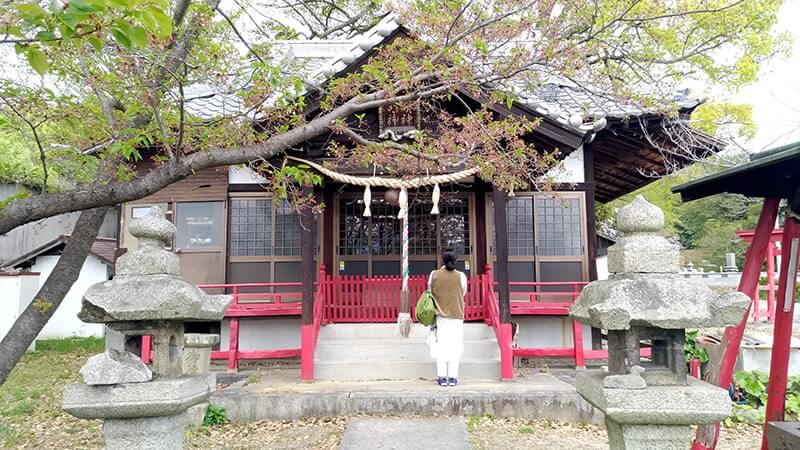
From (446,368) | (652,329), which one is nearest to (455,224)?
(446,368)

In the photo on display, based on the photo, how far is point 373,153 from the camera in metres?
5.49

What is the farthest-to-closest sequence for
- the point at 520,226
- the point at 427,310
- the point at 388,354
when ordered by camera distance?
the point at 520,226
the point at 388,354
the point at 427,310

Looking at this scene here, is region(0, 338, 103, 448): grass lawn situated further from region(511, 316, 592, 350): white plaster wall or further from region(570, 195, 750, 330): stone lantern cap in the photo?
region(511, 316, 592, 350): white plaster wall

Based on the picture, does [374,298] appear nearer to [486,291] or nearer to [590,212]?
[486,291]

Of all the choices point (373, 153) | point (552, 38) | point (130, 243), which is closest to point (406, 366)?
point (373, 153)

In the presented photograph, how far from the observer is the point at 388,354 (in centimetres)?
762

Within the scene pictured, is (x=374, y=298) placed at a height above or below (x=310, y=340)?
above

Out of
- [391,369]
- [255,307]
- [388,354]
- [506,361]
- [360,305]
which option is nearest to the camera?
[506,361]

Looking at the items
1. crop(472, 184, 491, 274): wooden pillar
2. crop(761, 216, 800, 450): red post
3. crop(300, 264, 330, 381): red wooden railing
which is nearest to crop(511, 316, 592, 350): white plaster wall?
crop(472, 184, 491, 274): wooden pillar

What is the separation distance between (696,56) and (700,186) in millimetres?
10264

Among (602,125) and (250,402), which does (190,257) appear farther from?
(602,125)

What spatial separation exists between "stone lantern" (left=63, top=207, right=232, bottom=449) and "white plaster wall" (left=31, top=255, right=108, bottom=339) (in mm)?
13896

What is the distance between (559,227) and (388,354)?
13.6ft

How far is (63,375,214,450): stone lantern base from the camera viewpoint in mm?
2994
